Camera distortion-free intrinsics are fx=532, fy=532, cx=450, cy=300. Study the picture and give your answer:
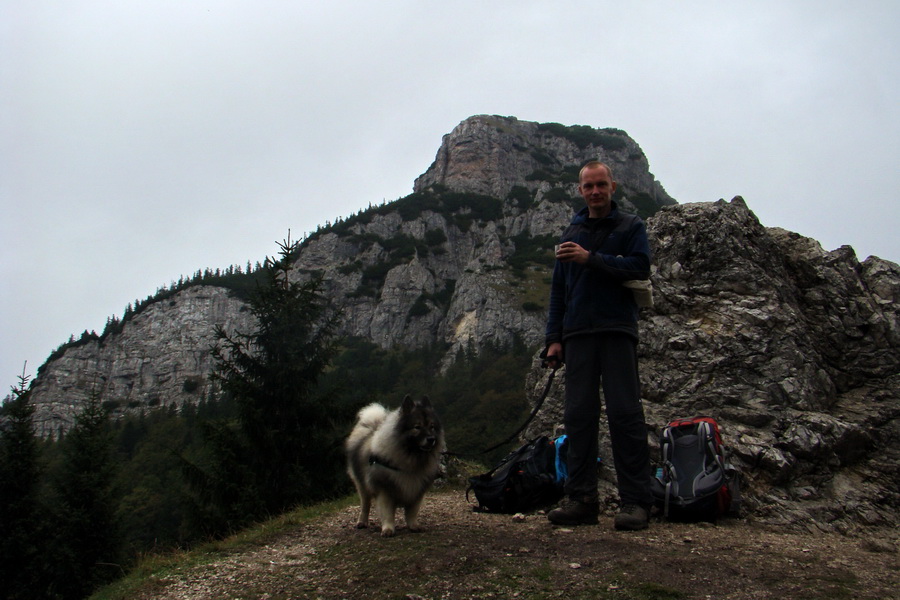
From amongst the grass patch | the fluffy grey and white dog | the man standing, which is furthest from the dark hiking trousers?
the grass patch

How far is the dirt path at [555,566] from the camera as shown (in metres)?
3.08

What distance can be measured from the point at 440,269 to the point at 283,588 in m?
Result: 102

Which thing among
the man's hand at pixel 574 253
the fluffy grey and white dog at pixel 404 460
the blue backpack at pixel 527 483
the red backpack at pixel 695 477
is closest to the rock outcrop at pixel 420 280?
the blue backpack at pixel 527 483

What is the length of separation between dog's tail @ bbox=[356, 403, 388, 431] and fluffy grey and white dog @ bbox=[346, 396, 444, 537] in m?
0.47

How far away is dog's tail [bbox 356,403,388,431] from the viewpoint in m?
5.93

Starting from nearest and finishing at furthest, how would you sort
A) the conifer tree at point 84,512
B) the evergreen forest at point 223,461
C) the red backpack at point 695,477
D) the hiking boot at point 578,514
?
the hiking boot at point 578,514
the red backpack at point 695,477
the evergreen forest at point 223,461
the conifer tree at point 84,512

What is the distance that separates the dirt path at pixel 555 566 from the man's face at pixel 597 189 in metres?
2.78

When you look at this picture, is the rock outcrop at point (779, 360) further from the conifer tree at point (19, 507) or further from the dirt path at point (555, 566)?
the conifer tree at point (19, 507)

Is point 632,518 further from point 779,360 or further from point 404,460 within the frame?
point 779,360

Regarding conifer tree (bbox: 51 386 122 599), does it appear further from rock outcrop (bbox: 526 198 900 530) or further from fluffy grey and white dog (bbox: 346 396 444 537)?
rock outcrop (bbox: 526 198 900 530)

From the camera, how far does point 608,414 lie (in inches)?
181

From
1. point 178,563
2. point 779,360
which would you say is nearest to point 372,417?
point 178,563

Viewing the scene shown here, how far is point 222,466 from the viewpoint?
12.8 m

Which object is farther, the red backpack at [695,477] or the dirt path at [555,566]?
the red backpack at [695,477]
